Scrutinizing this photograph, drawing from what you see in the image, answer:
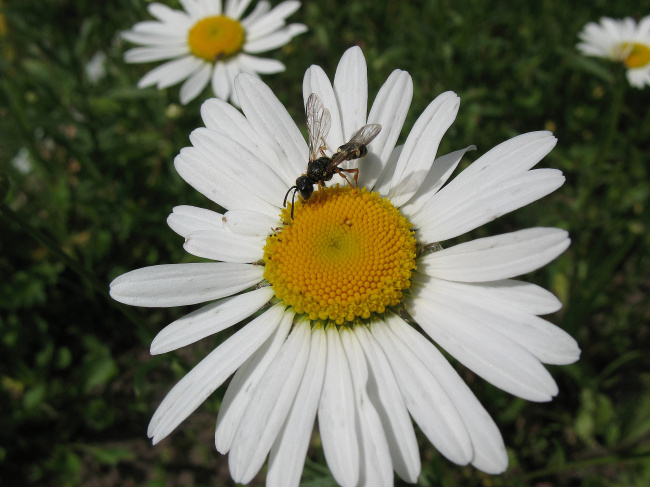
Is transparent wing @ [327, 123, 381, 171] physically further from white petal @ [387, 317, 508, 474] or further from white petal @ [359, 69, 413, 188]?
white petal @ [387, 317, 508, 474]

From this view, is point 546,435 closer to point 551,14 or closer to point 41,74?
point 551,14

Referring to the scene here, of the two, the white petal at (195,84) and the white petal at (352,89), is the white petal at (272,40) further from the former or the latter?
the white petal at (352,89)

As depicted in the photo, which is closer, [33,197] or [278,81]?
[33,197]

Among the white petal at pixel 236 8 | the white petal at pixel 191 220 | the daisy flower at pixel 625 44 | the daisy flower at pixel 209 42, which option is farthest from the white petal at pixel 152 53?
the daisy flower at pixel 625 44

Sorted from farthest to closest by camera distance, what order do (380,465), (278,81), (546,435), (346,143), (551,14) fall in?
(278,81), (551,14), (546,435), (346,143), (380,465)

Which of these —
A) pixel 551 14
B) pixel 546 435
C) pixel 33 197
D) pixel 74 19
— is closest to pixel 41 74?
pixel 33 197
